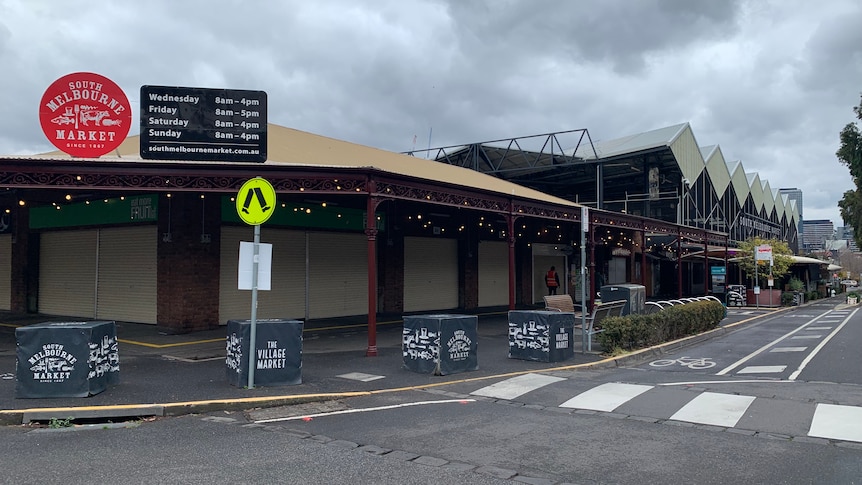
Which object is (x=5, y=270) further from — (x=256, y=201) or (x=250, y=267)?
(x=256, y=201)

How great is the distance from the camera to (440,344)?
34.1 ft

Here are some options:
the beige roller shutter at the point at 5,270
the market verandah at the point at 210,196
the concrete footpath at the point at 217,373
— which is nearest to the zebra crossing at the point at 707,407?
the concrete footpath at the point at 217,373

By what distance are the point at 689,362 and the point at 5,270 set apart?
23993 mm

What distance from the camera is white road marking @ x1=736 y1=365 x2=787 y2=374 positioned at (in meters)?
11.4

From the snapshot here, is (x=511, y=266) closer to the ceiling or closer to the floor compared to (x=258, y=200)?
closer to the floor

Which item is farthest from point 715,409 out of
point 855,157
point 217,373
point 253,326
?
point 855,157

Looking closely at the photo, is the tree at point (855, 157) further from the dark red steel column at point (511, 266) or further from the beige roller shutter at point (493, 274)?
the dark red steel column at point (511, 266)

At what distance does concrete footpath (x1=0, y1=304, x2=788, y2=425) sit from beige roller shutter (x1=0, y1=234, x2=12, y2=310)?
639cm

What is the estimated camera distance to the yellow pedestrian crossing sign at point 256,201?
8930mm

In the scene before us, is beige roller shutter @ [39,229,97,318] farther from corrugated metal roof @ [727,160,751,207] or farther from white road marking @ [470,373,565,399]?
corrugated metal roof @ [727,160,751,207]

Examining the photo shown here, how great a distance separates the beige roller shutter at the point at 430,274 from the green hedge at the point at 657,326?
34.1 feet

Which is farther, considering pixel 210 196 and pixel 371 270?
pixel 210 196

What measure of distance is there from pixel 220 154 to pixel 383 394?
6.92 m

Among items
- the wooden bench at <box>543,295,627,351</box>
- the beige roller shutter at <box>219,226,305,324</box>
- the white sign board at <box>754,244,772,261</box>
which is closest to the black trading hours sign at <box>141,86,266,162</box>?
the beige roller shutter at <box>219,226,305,324</box>
